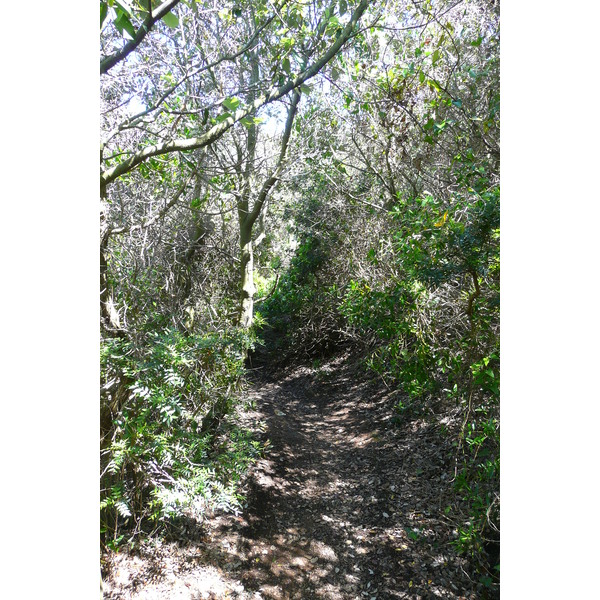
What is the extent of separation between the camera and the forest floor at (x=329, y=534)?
2.42 m

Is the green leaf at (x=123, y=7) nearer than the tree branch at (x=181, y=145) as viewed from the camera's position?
Yes

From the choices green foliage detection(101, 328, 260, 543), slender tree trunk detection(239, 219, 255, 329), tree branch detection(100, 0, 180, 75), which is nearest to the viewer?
tree branch detection(100, 0, 180, 75)

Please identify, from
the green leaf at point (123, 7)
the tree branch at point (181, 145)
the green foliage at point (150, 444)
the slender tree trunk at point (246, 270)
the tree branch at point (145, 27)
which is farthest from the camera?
the slender tree trunk at point (246, 270)

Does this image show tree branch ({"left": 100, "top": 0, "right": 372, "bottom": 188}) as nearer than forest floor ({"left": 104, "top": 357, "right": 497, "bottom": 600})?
Yes

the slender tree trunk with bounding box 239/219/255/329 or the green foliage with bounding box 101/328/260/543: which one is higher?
the slender tree trunk with bounding box 239/219/255/329

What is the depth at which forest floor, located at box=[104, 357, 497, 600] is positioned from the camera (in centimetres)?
242

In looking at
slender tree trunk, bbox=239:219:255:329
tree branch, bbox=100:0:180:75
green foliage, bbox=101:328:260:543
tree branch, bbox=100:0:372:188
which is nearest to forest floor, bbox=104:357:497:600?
green foliage, bbox=101:328:260:543

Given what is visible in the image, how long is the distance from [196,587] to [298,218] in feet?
19.3

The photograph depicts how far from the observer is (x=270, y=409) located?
16.9 ft

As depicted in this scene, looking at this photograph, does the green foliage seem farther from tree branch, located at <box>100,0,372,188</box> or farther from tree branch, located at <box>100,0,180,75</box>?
tree branch, located at <box>100,0,180,75</box>

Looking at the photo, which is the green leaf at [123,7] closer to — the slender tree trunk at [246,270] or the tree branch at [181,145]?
the tree branch at [181,145]

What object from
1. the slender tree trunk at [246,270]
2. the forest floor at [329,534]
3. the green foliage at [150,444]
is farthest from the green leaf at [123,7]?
the slender tree trunk at [246,270]

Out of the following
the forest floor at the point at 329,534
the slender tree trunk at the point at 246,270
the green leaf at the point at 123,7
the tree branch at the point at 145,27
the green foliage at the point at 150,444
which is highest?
the tree branch at the point at 145,27
